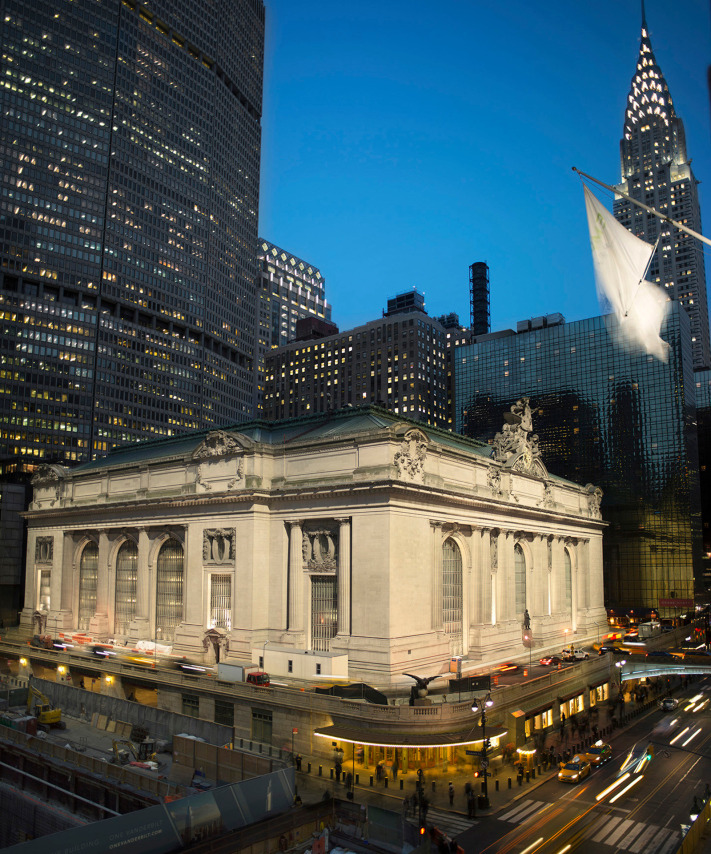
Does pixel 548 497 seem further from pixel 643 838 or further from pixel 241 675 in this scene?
pixel 643 838

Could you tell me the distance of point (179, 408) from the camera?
178m

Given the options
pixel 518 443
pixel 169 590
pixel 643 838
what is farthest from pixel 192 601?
pixel 643 838

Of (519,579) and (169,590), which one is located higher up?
(519,579)

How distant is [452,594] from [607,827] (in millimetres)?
29615

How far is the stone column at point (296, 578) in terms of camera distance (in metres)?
59.0

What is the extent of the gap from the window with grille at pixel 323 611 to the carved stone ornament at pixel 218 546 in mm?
8106

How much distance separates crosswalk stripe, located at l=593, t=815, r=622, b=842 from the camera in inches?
1287

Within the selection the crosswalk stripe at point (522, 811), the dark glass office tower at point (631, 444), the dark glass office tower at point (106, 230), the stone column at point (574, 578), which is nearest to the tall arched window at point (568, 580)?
the stone column at point (574, 578)

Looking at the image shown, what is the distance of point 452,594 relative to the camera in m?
63.2

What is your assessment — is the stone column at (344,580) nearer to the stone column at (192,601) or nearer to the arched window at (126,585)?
the stone column at (192,601)

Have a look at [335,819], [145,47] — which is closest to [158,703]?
[335,819]

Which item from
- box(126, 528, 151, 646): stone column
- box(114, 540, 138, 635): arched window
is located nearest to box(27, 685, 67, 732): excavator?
box(126, 528, 151, 646): stone column

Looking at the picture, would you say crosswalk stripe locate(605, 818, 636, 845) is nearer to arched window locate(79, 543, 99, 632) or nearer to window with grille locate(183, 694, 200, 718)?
window with grille locate(183, 694, 200, 718)

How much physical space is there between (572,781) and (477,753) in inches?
222
